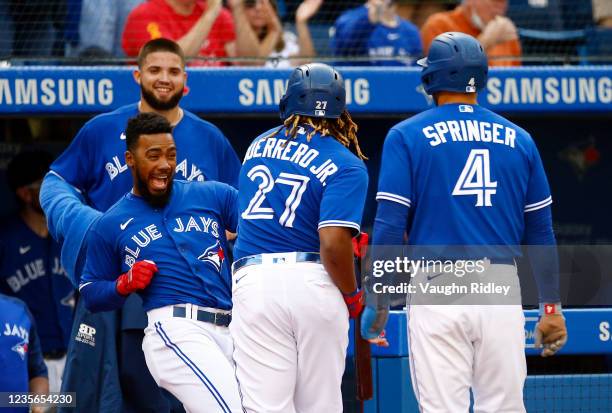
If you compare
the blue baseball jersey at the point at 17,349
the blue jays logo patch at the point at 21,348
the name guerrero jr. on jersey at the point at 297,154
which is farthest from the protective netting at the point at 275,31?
the name guerrero jr. on jersey at the point at 297,154

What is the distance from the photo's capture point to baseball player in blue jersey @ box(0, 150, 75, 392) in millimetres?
6938

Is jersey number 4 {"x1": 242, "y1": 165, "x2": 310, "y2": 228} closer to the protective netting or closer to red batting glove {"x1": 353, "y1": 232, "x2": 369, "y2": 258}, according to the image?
red batting glove {"x1": 353, "y1": 232, "x2": 369, "y2": 258}

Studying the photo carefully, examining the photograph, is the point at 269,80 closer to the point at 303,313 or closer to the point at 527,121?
the point at 527,121

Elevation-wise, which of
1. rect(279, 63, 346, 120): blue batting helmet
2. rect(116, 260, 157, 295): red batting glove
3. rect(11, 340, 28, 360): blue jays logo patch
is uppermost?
rect(279, 63, 346, 120): blue batting helmet

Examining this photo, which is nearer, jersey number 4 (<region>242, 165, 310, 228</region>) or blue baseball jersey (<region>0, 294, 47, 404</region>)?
jersey number 4 (<region>242, 165, 310, 228</region>)

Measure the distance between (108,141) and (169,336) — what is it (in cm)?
138

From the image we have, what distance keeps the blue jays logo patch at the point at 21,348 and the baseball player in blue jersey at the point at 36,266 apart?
1.37 m

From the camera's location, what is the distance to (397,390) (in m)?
5.40

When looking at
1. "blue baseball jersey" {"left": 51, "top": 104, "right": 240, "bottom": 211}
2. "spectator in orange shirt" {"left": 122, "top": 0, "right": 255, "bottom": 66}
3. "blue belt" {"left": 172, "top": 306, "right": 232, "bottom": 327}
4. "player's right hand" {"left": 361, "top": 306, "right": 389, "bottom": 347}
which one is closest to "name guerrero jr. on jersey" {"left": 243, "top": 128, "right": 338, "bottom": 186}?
"player's right hand" {"left": 361, "top": 306, "right": 389, "bottom": 347}

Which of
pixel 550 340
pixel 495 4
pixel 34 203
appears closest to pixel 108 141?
pixel 34 203

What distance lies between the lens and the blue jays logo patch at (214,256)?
473cm

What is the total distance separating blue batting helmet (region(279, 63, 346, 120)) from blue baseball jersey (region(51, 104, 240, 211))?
1.34m

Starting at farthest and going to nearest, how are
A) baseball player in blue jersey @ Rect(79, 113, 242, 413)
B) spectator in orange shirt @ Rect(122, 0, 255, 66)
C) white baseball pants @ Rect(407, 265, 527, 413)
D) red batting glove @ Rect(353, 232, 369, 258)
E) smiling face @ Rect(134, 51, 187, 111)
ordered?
1. spectator in orange shirt @ Rect(122, 0, 255, 66)
2. smiling face @ Rect(134, 51, 187, 111)
3. baseball player in blue jersey @ Rect(79, 113, 242, 413)
4. red batting glove @ Rect(353, 232, 369, 258)
5. white baseball pants @ Rect(407, 265, 527, 413)

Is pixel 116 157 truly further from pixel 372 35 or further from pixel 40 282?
pixel 372 35
